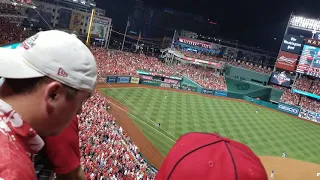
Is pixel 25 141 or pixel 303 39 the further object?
pixel 303 39

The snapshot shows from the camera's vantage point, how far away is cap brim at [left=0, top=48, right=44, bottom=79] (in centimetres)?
149

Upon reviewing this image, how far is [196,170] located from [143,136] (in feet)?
64.7

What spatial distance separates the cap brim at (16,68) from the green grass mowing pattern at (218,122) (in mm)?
18078

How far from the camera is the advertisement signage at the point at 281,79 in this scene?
4682 cm

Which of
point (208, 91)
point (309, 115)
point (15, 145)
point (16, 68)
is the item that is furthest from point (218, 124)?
point (15, 145)

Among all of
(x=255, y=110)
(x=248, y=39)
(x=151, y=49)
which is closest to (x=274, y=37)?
(x=248, y=39)

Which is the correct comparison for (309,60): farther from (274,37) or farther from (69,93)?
(69,93)

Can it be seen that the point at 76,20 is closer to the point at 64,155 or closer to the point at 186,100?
the point at 186,100

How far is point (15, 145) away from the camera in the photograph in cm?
130

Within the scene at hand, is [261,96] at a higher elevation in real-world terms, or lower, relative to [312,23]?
lower

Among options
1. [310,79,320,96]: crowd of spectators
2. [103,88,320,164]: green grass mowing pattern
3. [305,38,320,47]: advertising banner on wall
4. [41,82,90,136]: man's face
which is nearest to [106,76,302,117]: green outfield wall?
[103,88,320,164]: green grass mowing pattern

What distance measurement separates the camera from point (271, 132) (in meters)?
28.8

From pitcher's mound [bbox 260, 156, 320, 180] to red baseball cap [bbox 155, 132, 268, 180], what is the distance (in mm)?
19077

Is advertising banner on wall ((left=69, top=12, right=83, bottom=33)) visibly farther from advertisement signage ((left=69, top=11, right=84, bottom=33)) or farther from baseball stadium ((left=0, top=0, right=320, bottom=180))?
baseball stadium ((left=0, top=0, right=320, bottom=180))
